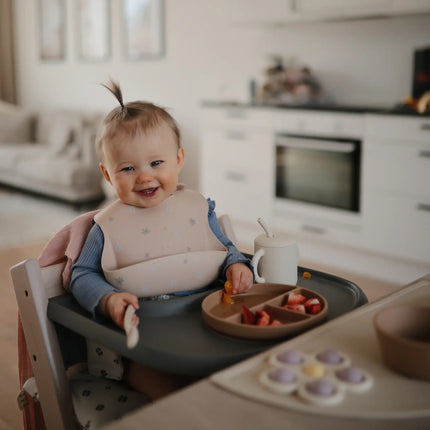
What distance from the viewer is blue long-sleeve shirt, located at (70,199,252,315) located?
1127 mm

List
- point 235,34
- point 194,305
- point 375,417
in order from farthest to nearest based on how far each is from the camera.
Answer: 1. point 235,34
2. point 194,305
3. point 375,417

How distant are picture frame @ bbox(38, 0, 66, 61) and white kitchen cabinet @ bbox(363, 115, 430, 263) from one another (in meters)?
4.31

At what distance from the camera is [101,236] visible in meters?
1.25

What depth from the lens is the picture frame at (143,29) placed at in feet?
18.3

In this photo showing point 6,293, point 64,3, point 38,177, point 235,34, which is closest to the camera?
point 6,293

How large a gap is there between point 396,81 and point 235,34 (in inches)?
58.9

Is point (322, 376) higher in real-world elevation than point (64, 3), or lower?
lower

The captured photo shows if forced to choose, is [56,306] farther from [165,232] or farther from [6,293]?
[6,293]

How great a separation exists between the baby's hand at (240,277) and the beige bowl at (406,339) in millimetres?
387

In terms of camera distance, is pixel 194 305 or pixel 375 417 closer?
pixel 375 417

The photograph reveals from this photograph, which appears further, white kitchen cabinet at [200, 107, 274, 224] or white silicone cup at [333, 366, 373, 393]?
white kitchen cabinet at [200, 107, 274, 224]

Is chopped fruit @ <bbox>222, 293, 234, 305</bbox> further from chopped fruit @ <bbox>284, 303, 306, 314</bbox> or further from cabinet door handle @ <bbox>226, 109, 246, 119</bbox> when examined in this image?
cabinet door handle @ <bbox>226, 109, 246, 119</bbox>

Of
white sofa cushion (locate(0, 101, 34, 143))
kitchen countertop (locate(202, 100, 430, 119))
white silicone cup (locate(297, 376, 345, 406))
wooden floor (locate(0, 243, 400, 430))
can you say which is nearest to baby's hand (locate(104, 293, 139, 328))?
white silicone cup (locate(297, 376, 345, 406))

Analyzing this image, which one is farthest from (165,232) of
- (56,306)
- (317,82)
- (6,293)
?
(317,82)
